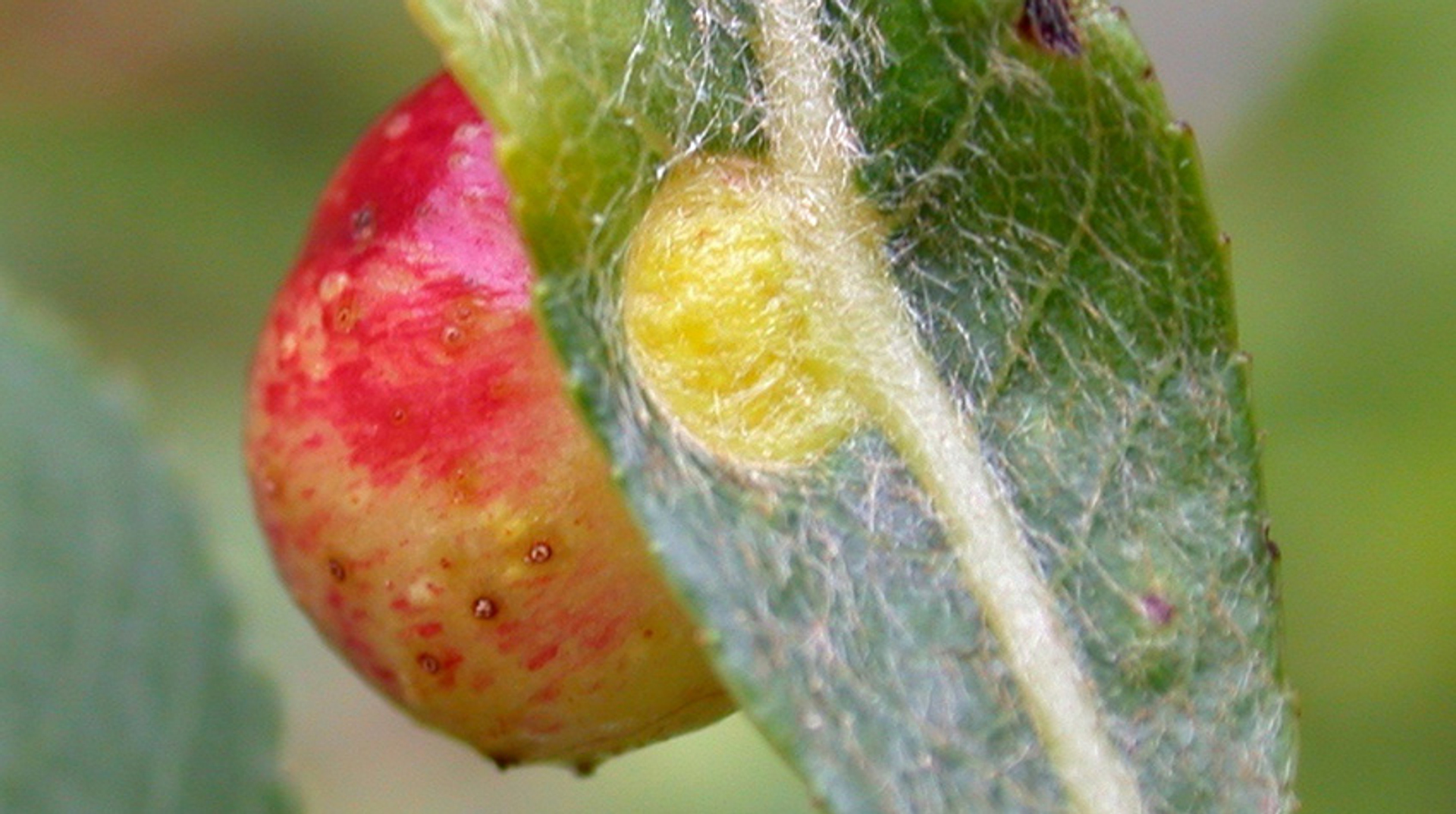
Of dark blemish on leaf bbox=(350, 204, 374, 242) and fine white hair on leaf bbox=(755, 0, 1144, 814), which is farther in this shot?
dark blemish on leaf bbox=(350, 204, 374, 242)

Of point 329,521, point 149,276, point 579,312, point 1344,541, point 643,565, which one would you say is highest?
point 579,312

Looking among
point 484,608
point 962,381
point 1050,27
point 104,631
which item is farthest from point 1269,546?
point 104,631

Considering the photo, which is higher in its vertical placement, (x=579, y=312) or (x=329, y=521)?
(x=579, y=312)

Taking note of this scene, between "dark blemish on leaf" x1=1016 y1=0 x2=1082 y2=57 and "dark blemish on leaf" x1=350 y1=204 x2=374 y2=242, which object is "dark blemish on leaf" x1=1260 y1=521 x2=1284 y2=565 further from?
"dark blemish on leaf" x1=350 y1=204 x2=374 y2=242

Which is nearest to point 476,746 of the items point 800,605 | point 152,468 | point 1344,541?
point 800,605

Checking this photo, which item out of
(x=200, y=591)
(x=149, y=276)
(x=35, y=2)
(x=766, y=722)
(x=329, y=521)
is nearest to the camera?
(x=766, y=722)

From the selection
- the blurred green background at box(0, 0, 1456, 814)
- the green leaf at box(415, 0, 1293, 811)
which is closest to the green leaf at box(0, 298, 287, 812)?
the blurred green background at box(0, 0, 1456, 814)

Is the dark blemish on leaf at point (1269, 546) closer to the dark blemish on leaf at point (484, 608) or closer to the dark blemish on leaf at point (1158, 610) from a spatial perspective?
the dark blemish on leaf at point (1158, 610)

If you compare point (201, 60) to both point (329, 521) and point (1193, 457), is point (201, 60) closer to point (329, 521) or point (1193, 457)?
point (329, 521)
